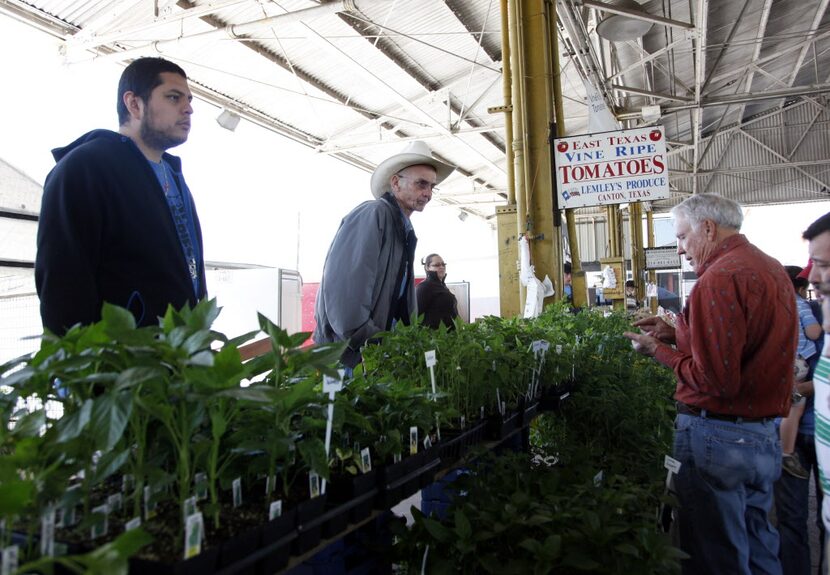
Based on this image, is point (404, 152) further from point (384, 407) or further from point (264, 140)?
point (264, 140)

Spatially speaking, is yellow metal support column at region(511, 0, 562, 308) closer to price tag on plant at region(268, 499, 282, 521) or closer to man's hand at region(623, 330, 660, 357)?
man's hand at region(623, 330, 660, 357)

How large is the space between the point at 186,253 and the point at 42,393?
980mm

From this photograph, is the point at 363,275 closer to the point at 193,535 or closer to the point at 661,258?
the point at 193,535

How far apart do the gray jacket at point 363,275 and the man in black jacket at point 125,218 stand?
1.90 feet

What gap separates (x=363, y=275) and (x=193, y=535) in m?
1.57

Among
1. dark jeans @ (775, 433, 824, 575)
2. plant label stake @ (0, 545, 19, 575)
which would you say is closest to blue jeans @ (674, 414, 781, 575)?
dark jeans @ (775, 433, 824, 575)

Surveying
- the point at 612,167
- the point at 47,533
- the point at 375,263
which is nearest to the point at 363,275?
the point at 375,263

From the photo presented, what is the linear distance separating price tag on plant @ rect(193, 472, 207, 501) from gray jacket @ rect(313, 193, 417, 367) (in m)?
1.22

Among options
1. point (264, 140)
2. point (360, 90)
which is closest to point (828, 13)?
point (360, 90)

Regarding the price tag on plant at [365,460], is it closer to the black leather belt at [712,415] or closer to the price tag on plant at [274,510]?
the price tag on plant at [274,510]

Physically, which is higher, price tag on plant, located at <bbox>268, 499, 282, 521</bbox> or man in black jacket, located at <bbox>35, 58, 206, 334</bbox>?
man in black jacket, located at <bbox>35, 58, 206, 334</bbox>

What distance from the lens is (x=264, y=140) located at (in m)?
11.4

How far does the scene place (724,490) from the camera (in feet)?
7.23

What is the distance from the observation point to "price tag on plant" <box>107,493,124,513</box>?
3.40ft
